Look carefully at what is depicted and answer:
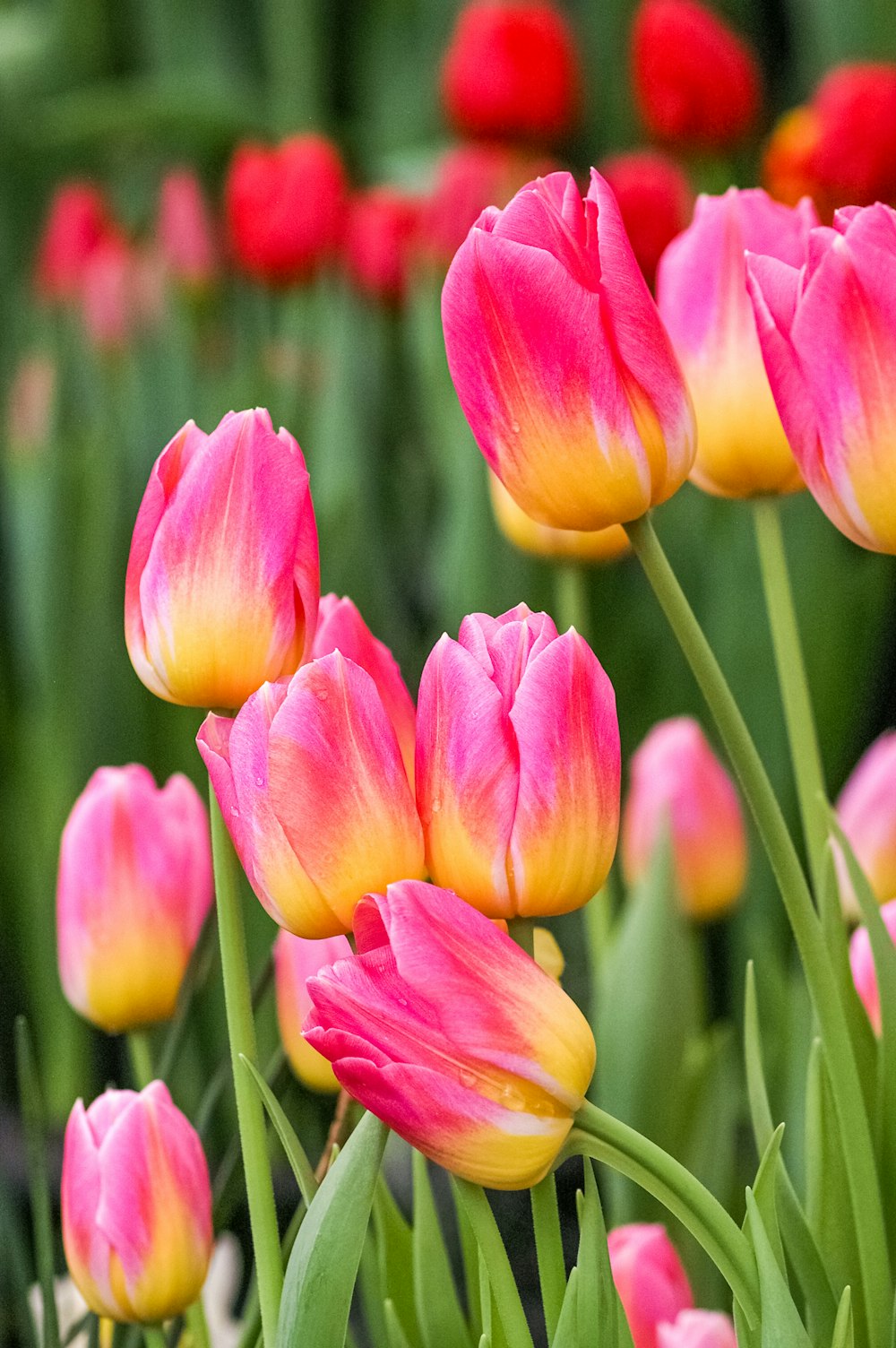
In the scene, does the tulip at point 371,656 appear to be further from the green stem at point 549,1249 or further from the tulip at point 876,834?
the tulip at point 876,834

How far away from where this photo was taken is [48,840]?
34.4 inches

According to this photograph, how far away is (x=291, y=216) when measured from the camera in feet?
4.26

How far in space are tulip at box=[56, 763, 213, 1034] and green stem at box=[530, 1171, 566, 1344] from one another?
0.38ft

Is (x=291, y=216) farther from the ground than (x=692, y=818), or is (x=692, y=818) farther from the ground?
(x=291, y=216)

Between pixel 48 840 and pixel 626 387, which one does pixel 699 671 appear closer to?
pixel 626 387

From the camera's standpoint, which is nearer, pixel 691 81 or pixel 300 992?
pixel 300 992

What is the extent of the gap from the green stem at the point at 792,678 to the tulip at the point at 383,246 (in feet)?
3.07

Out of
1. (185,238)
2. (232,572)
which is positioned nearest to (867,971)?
(232,572)

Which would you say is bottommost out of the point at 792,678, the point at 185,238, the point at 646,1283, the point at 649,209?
the point at 646,1283

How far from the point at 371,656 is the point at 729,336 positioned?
0.12m

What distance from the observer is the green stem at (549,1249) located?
0.85ft

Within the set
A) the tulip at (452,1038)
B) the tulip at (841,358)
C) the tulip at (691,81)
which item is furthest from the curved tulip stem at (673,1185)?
the tulip at (691,81)

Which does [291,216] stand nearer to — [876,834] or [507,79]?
[507,79]

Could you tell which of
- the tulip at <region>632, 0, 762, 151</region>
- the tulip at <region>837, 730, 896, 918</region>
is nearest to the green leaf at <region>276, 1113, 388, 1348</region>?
the tulip at <region>837, 730, 896, 918</region>
